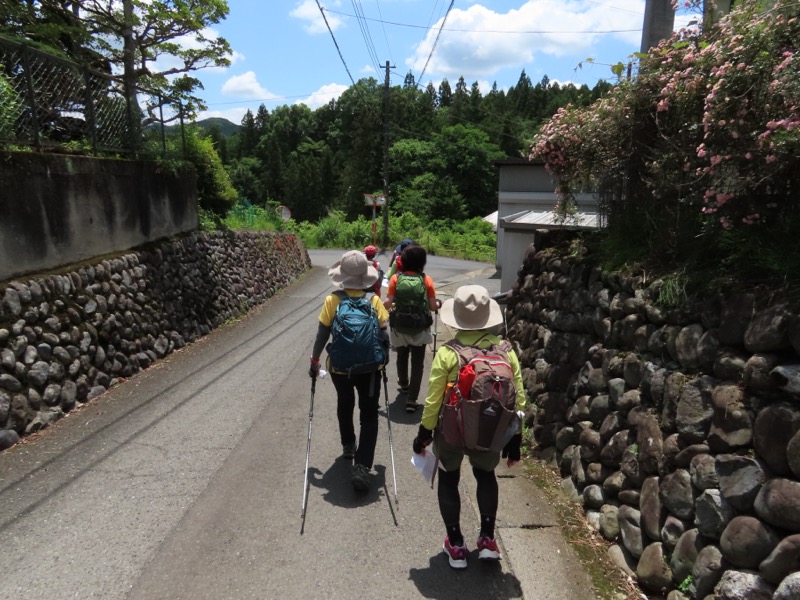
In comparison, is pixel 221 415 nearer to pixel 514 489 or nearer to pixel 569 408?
pixel 514 489

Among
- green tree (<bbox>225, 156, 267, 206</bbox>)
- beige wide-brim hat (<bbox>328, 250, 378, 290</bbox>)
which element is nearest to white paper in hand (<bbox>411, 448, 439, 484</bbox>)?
beige wide-brim hat (<bbox>328, 250, 378, 290</bbox>)

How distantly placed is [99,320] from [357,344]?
4.45 metres

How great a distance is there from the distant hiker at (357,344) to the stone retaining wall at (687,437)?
1661 mm

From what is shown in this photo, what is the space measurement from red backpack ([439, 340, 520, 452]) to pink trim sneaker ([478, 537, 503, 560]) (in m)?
0.63

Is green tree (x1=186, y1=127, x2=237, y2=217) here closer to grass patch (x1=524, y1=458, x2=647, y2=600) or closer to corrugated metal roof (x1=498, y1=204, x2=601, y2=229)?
corrugated metal roof (x1=498, y1=204, x2=601, y2=229)

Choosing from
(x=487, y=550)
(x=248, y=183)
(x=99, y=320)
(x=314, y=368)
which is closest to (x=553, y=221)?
(x=314, y=368)

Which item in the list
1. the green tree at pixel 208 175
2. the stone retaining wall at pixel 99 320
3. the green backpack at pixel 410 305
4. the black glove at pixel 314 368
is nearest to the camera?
the black glove at pixel 314 368

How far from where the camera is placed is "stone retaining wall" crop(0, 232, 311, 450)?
17.5ft

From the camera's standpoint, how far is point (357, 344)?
3980mm

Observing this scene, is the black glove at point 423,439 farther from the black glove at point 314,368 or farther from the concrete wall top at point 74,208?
the concrete wall top at point 74,208

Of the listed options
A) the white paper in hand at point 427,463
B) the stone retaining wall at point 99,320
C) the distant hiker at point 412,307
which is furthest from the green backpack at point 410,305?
the stone retaining wall at point 99,320

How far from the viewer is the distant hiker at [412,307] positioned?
18.5ft

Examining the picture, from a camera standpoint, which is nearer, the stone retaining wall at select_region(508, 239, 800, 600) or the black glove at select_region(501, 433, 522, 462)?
the stone retaining wall at select_region(508, 239, 800, 600)

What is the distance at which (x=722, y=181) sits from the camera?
324cm
